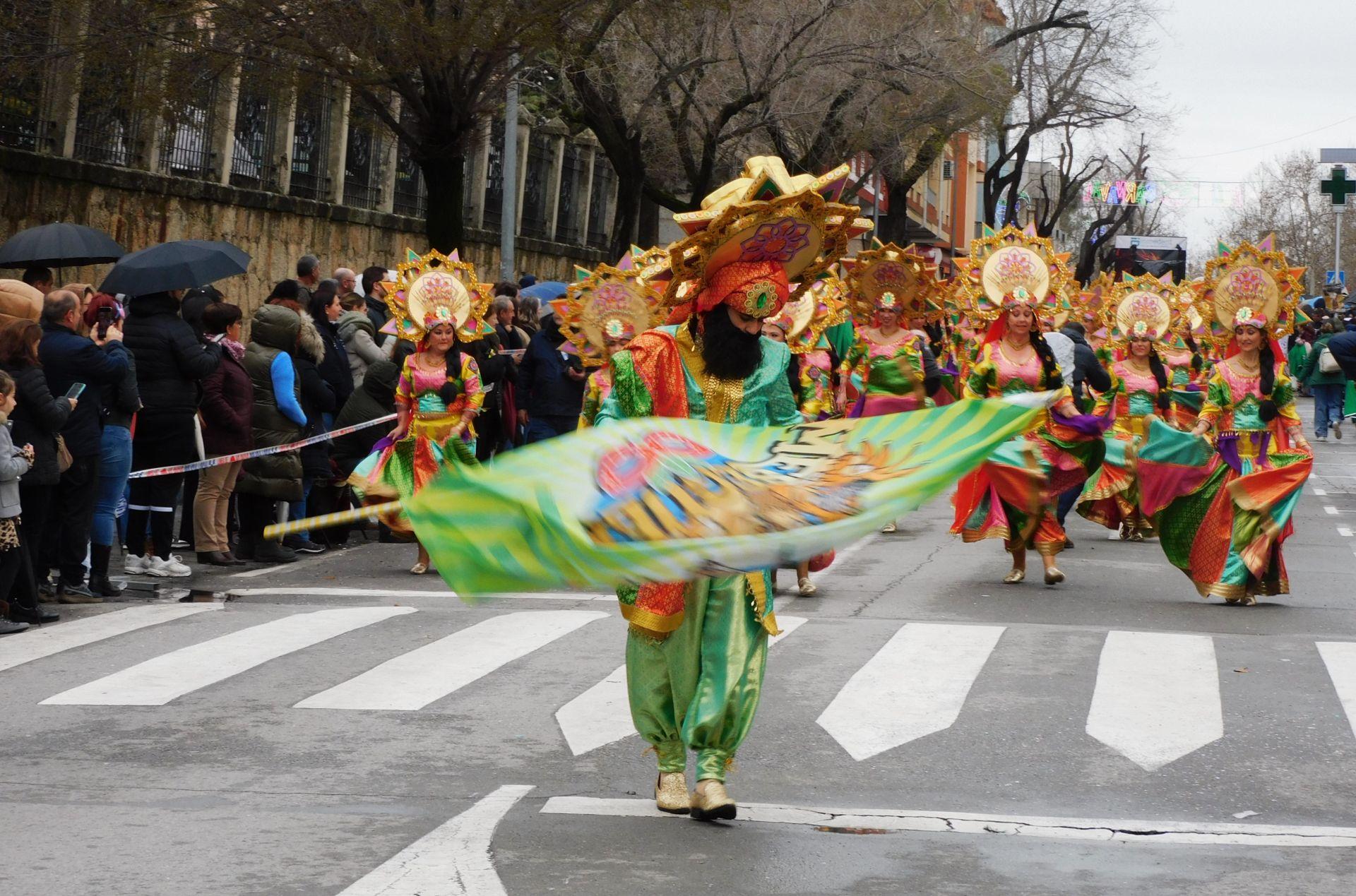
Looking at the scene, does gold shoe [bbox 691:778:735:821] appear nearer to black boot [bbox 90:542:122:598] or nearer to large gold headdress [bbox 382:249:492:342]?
black boot [bbox 90:542:122:598]

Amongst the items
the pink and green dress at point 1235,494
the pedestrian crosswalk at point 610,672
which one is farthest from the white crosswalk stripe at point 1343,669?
the pink and green dress at point 1235,494

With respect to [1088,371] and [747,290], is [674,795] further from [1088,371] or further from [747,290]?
[1088,371]

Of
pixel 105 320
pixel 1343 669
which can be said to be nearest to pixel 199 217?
pixel 105 320

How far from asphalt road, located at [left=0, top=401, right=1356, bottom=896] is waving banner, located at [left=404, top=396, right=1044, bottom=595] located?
983 mm

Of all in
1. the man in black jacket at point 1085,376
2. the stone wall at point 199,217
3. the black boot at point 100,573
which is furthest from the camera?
the stone wall at point 199,217

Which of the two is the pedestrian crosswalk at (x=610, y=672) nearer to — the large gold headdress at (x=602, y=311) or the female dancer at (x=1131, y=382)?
the large gold headdress at (x=602, y=311)

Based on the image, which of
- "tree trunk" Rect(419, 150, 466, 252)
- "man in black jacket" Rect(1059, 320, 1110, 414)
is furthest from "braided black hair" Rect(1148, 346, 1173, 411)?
"tree trunk" Rect(419, 150, 466, 252)

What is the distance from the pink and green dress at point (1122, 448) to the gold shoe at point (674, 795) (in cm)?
892

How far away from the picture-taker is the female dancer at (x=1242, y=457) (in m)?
11.6

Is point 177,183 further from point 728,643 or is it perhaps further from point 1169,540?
point 728,643

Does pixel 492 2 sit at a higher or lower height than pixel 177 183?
higher

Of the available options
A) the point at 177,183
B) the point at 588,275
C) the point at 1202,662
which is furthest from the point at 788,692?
the point at 177,183

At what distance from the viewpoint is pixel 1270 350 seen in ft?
39.1

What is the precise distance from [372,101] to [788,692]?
13.2 meters
